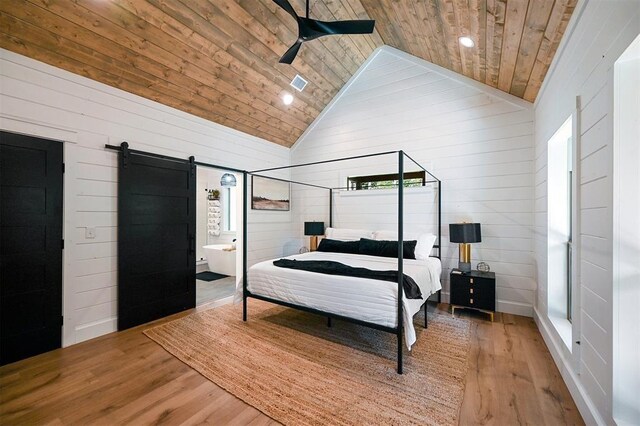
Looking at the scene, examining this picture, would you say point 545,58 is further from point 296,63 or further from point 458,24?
point 296,63

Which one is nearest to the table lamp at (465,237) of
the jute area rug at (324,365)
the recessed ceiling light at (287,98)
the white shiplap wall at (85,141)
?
the jute area rug at (324,365)

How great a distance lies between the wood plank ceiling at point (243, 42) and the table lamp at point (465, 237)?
1857 mm

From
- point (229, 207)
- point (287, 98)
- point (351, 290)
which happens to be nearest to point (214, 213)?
point (229, 207)

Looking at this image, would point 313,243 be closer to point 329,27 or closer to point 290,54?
point 290,54

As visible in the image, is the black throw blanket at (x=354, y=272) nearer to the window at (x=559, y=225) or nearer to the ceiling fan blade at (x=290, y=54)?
the window at (x=559, y=225)

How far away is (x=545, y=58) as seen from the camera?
268 centimetres

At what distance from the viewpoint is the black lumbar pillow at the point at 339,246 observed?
4.28 metres

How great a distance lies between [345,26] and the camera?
8.36 feet

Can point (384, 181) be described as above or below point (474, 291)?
above

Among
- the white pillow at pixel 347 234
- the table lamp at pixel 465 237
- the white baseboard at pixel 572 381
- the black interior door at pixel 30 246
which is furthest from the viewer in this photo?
the white pillow at pixel 347 234

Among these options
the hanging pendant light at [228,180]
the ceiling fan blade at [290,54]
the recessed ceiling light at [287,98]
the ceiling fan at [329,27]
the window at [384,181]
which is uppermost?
the recessed ceiling light at [287,98]

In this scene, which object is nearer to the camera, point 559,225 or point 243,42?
point 559,225

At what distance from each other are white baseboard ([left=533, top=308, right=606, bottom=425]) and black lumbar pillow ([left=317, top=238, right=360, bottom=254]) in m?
2.36

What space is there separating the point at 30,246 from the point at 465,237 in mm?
4847
